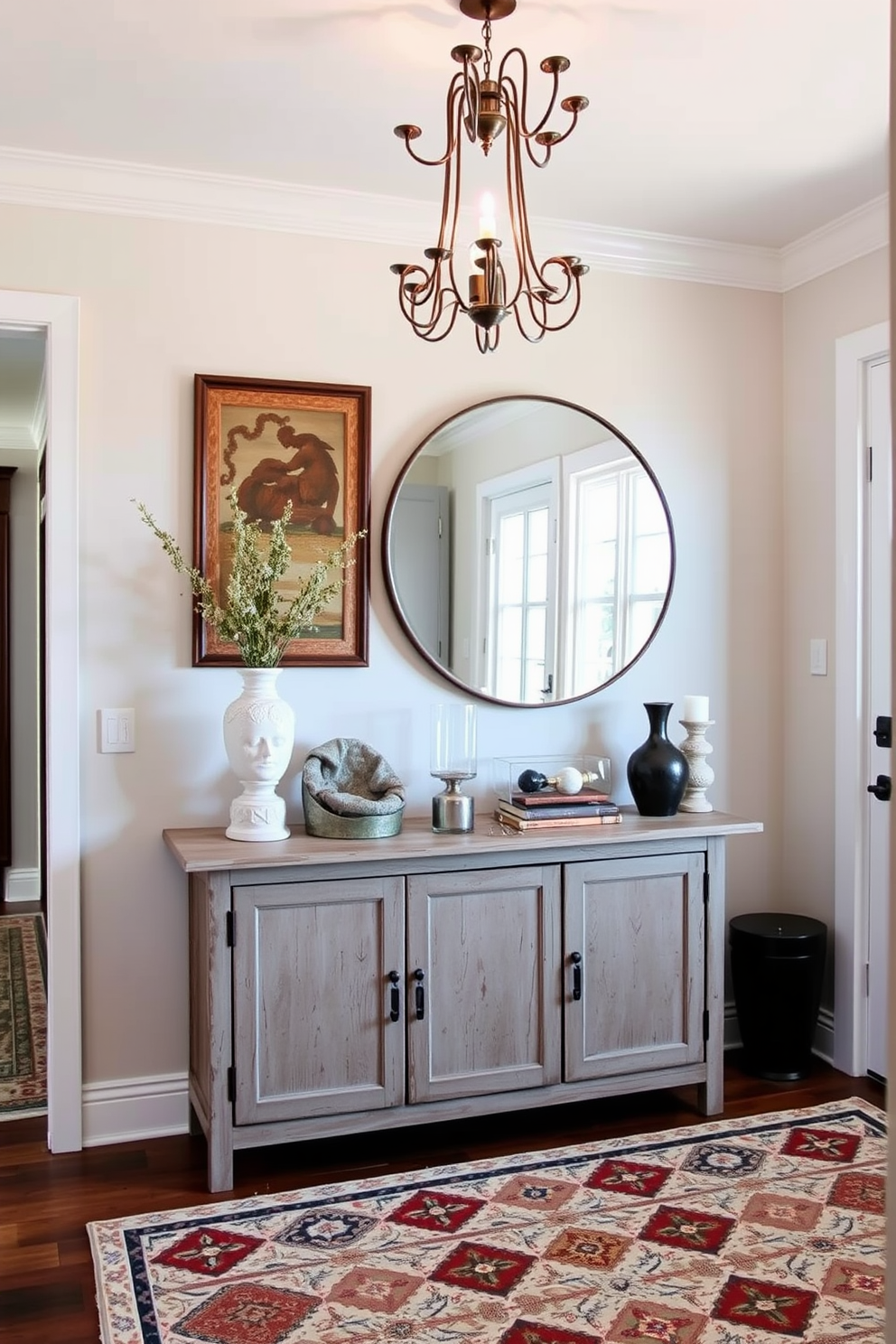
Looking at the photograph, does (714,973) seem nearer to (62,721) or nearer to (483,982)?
(483,982)

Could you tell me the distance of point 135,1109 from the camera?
3.01 metres

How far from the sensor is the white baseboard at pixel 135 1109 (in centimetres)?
297

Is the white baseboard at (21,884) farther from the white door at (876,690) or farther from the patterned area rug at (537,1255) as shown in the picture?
the white door at (876,690)

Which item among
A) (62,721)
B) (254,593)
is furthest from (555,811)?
(62,721)

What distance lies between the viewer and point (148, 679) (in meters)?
3.04

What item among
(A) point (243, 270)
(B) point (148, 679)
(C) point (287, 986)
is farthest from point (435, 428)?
(C) point (287, 986)

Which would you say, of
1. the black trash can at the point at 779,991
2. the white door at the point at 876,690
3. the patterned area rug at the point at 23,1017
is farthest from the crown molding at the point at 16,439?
the black trash can at the point at 779,991

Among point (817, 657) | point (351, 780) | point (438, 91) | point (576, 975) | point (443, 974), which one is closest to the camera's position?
point (438, 91)

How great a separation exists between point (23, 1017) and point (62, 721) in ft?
5.44

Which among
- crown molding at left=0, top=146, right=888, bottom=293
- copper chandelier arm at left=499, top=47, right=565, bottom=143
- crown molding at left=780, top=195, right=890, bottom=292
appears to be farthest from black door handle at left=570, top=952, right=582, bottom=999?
crown molding at left=780, top=195, right=890, bottom=292

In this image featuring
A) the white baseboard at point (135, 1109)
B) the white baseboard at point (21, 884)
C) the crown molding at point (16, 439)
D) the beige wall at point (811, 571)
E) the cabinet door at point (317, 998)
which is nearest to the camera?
the cabinet door at point (317, 998)

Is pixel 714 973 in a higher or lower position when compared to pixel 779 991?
higher

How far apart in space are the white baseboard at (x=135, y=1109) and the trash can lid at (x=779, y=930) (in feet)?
5.48

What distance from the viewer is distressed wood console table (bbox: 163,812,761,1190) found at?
8.82ft
